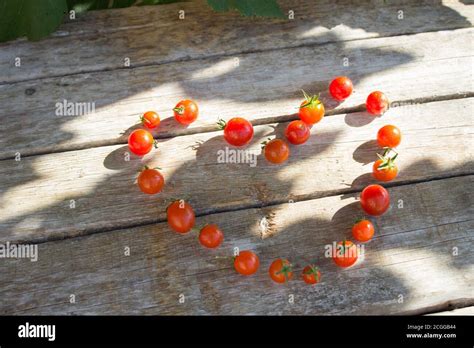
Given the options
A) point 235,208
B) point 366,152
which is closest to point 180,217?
point 235,208

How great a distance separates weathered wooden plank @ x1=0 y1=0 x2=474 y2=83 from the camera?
10.4ft

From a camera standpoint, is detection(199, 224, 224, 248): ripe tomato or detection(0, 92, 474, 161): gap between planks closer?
detection(199, 224, 224, 248): ripe tomato

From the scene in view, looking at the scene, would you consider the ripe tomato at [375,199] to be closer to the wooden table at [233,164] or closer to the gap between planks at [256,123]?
the wooden table at [233,164]

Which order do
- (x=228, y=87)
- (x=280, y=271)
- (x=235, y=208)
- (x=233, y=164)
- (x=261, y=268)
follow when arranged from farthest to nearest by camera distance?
1. (x=228, y=87)
2. (x=233, y=164)
3. (x=235, y=208)
4. (x=261, y=268)
5. (x=280, y=271)

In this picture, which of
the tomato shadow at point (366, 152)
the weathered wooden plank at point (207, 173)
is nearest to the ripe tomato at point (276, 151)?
the weathered wooden plank at point (207, 173)

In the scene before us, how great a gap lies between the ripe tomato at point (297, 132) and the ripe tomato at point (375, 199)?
15.4 inches

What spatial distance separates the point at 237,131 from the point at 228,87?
377mm

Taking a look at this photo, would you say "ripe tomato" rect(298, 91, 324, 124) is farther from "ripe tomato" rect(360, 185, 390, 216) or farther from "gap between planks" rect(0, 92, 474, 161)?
"ripe tomato" rect(360, 185, 390, 216)

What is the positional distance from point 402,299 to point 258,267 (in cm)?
59

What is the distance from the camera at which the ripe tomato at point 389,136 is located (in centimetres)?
287

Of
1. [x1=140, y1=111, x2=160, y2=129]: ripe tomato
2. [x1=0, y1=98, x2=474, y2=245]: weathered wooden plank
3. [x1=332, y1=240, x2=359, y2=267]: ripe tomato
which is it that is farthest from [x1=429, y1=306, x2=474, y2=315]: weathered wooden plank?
[x1=140, y1=111, x2=160, y2=129]: ripe tomato

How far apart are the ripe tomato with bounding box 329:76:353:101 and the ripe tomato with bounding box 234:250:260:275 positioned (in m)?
0.97

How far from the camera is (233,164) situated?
2.85 metres

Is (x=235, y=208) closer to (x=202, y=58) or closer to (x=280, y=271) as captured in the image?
(x=280, y=271)
